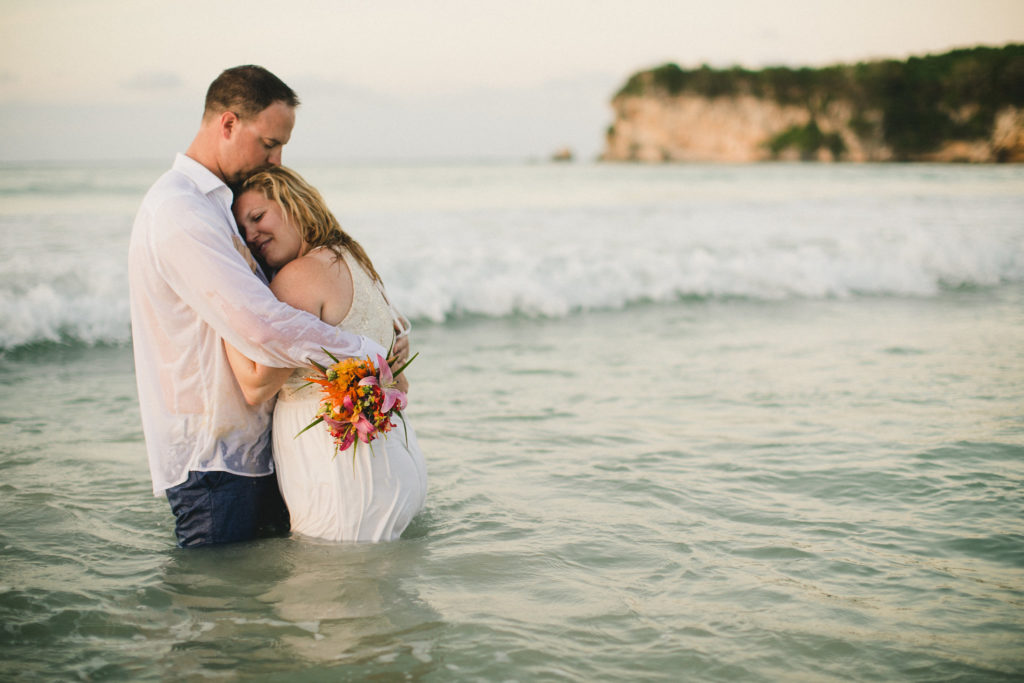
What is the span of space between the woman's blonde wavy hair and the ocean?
5.03ft

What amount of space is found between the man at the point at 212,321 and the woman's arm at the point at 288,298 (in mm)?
87

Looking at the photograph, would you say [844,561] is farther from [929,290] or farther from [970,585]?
[929,290]

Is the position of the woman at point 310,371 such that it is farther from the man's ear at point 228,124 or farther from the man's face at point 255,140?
the man's ear at point 228,124

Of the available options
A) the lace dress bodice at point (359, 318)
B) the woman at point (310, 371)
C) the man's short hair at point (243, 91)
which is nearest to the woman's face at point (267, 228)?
the woman at point (310, 371)

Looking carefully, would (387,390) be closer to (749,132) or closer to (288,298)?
(288,298)

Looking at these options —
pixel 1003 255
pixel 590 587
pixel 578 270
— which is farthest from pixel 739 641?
pixel 1003 255

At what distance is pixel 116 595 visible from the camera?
11.7 ft

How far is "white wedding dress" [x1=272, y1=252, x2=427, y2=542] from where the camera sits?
3.60 meters

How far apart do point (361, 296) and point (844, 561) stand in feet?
8.83

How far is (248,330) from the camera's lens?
316cm

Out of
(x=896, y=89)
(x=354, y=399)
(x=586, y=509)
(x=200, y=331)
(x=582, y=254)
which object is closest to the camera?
(x=354, y=399)

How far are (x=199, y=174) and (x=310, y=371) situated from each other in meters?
0.99

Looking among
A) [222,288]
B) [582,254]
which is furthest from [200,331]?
[582,254]

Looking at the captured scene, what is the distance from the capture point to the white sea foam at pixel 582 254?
10.9m
